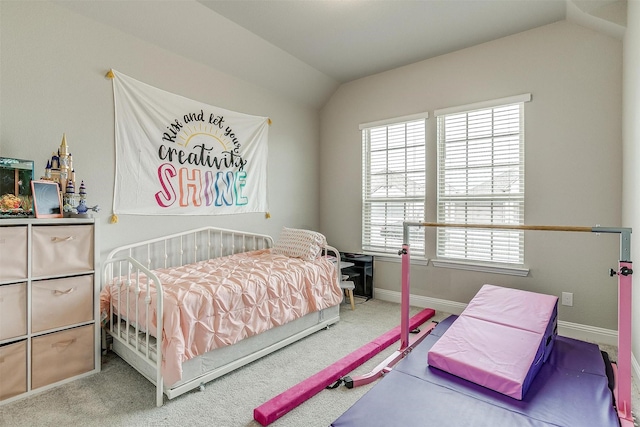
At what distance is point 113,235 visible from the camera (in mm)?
2498

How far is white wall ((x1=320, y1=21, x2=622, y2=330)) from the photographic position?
2.57 metres

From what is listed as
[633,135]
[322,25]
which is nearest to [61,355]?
[322,25]

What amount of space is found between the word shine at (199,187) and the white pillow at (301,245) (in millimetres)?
616

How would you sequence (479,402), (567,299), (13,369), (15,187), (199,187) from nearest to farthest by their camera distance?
(479,402) < (13,369) < (15,187) < (567,299) < (199,187)

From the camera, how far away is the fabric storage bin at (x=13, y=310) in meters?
1.74

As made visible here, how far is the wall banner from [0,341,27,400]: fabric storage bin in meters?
1.07

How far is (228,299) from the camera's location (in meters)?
2.06

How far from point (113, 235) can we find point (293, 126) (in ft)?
7.58

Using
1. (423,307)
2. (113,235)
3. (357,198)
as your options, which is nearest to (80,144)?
(113,235)

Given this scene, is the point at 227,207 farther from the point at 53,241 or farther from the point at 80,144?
the point at 53,241

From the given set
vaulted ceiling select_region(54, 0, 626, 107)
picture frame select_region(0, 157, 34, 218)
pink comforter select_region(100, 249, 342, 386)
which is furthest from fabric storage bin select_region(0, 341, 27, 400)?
vaulted ceiling select_region(54, 0, 626, 107)

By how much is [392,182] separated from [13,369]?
3.41 m

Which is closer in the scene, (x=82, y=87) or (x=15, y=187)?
(x=15, y=187)

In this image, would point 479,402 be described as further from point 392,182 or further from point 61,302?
point 392,182
